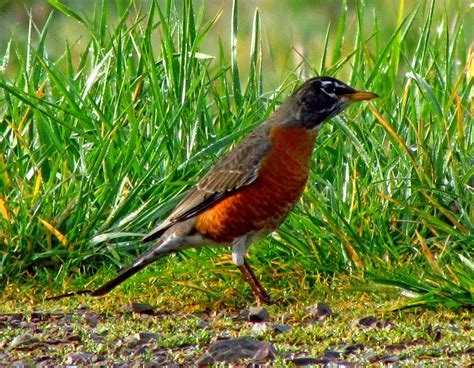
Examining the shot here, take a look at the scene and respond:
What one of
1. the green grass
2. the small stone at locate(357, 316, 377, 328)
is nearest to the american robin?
the green grass

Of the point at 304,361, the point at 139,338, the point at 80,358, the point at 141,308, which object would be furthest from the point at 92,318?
the point at 304,361

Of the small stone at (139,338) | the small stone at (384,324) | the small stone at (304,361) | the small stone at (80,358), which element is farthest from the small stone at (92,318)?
the small stone at (384,324)

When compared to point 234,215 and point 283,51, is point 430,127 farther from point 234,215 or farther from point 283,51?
point 283,51

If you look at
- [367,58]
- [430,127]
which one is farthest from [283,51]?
[430,127]

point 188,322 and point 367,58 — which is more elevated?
point 367,58

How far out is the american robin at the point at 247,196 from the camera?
17.0ft

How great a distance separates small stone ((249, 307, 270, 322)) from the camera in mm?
4773

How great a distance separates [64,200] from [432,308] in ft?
6.18

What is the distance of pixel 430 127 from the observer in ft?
19.2

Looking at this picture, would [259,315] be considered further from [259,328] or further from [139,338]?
[139,338]

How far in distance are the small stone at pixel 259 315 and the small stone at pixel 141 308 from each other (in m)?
0.46

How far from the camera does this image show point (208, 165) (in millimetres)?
5984

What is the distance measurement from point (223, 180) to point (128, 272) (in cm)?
60

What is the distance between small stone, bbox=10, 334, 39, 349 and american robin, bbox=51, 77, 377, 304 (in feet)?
2.01
